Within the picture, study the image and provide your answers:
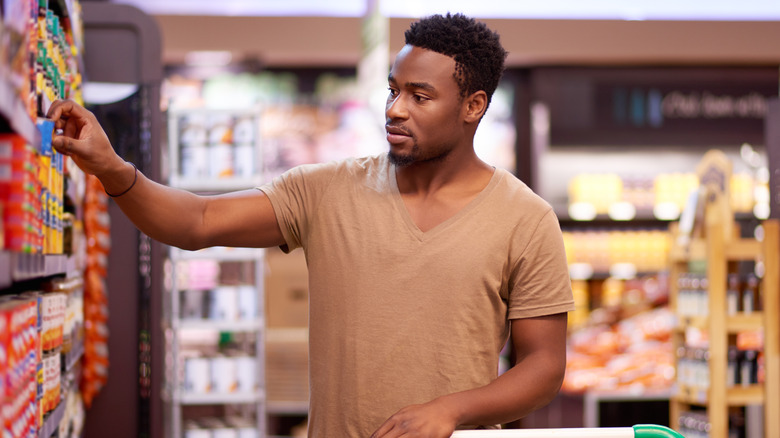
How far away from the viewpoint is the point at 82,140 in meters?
1.47

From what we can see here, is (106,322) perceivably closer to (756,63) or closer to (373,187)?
(373,187)

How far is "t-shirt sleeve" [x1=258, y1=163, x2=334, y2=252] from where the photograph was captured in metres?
1.84

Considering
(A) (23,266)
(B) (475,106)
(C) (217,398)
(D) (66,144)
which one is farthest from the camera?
(C) (217,398)

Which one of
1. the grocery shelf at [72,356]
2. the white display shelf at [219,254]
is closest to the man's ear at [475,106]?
the grocery shelf at [72,356]

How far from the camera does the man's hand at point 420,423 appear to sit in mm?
1526

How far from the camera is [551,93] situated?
6.73 metres

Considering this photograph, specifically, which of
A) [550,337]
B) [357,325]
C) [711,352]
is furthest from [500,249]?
[711,352]

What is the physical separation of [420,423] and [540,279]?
1.41 feet

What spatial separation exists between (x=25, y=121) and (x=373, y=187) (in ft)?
2.63

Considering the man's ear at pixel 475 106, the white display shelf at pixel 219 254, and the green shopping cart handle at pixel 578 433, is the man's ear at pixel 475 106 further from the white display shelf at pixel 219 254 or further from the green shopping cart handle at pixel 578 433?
the white display shelf at pixel 219 254

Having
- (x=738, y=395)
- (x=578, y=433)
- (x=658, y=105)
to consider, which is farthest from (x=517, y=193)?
(x=658, y=105)

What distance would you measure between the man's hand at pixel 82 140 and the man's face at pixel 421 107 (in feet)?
1.88

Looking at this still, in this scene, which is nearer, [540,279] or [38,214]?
[38,214]

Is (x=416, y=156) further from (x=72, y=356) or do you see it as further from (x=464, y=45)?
(x=72, y=356)
